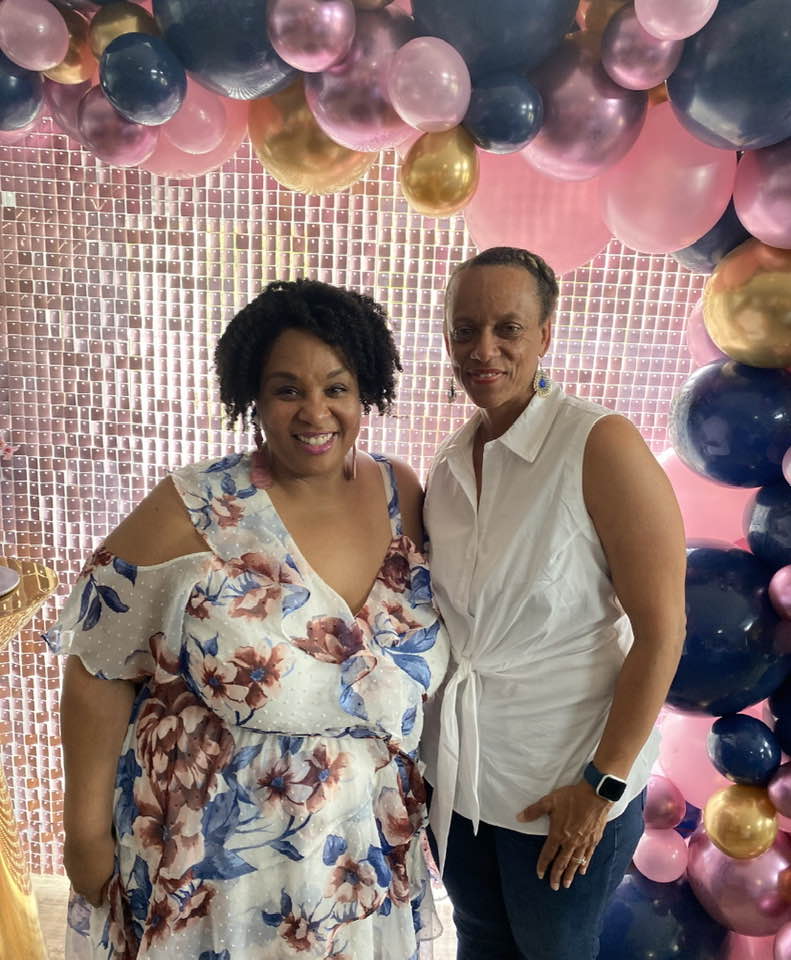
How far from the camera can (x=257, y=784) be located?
1.23 m

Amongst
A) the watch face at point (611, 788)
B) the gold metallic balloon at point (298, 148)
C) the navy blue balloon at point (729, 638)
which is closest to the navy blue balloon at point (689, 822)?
the navy blue balloon at point (729, 638)

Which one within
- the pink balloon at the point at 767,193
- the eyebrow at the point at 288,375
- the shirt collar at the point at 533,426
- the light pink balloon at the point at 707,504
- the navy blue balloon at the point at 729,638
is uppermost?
the pink balloon at the point at 767,193

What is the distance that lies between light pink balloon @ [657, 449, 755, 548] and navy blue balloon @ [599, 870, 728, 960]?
2.36ft

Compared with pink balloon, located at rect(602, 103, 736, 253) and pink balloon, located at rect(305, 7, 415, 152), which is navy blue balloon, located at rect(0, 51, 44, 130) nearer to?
pink balloon, located at rect(305, 7, 415, 152)

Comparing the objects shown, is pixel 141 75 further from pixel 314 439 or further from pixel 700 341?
pixel 700 341

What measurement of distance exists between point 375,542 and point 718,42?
2.87 feet

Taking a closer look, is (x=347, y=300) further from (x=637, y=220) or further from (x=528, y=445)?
(x=637, y=220)

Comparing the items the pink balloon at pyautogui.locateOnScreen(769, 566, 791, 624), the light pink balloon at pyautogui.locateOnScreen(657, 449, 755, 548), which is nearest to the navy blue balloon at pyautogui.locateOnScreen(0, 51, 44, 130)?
the light pink balloon at pyautogui.locateOnScreen(657, 449, 755, 548)

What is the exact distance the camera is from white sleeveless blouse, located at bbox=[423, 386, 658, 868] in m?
1.21

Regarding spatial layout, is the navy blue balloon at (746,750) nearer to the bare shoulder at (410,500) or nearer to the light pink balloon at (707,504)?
the light pink balloon at (707,504)

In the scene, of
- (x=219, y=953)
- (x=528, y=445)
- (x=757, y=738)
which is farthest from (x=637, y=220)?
(x=219, y=953)

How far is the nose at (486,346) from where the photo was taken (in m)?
1.20

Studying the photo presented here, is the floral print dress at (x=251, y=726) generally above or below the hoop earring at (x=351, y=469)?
below

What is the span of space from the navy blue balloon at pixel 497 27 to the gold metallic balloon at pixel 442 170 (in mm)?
104
